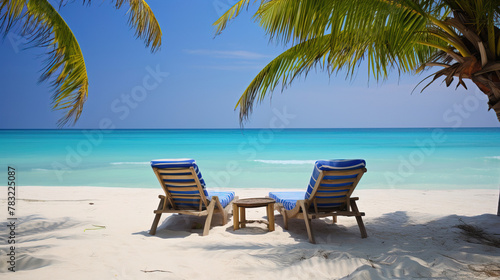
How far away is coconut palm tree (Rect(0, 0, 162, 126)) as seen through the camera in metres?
4.21

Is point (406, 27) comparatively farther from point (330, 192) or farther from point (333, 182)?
point (330, 192)

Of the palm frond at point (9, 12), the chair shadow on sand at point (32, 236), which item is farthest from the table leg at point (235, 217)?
the palm frond at point (9, 12)

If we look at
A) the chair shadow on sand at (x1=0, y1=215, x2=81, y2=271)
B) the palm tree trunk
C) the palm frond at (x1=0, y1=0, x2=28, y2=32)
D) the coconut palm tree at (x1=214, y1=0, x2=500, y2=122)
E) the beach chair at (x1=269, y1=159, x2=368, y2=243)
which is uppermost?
the palm frond at (x1=0, y1=0, x2=28, y2=32)

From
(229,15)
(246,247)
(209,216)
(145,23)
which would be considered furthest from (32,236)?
(229,15)

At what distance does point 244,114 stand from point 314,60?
1262 millimetres

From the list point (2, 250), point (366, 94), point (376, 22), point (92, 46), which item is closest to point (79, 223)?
point (2, 250)

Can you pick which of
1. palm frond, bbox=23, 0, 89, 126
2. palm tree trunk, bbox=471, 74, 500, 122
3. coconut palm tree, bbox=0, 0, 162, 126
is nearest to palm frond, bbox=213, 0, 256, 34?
coconut palm tree, bbox=0, 0, 162, 126

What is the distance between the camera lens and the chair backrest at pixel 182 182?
4184mm

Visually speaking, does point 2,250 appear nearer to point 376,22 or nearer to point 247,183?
point 376,22

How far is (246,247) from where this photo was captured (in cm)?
377

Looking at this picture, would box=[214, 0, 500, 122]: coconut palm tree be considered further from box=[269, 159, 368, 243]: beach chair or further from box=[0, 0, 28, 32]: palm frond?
box=[0, 0, 28, 32]: palm frond

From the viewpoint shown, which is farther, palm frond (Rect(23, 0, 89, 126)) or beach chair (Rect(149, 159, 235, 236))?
palm frond (Rect(23, 0, 89, 126))

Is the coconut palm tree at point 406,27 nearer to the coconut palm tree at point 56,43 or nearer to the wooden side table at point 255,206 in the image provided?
the wooden side table at point 255,206

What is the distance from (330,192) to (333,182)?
0.18 metres
